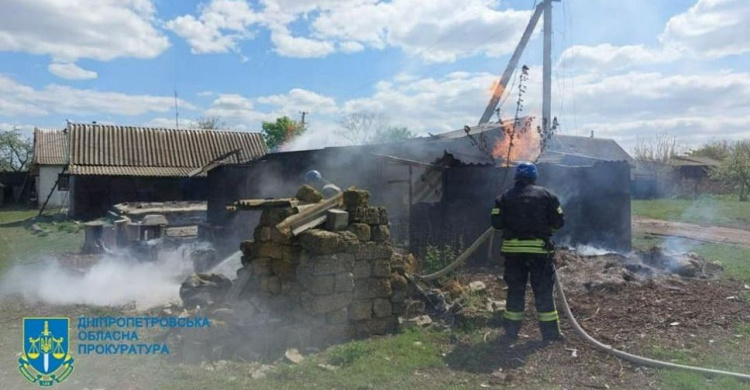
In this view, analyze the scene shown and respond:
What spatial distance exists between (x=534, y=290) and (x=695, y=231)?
49.4 ft

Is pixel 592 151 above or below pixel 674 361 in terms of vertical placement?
above

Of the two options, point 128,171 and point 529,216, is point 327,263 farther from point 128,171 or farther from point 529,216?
point 128,171

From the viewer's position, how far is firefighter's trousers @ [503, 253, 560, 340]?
6031 millimetres

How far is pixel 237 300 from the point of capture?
6453 millimetres

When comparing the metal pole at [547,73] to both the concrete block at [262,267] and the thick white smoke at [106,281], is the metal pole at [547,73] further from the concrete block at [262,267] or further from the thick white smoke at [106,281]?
the concrete block at [262,267]

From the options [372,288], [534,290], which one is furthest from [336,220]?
[534,290]

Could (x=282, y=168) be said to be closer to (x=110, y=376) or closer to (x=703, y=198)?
(x=110, y=376)

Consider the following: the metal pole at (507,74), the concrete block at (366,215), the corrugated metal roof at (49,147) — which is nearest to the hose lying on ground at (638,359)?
the concrete block at (366,215)

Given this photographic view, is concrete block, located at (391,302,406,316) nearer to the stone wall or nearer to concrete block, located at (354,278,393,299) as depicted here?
the stone wall

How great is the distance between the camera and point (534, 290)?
610cm

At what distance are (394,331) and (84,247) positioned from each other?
11.1m

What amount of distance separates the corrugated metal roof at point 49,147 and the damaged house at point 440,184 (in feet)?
82.5

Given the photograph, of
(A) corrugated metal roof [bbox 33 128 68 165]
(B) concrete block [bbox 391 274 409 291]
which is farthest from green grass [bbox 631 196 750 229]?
(A) corrugated metal roof [bbox 33 128 68 165]

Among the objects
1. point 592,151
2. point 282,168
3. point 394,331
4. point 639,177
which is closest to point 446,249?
point 394,331
